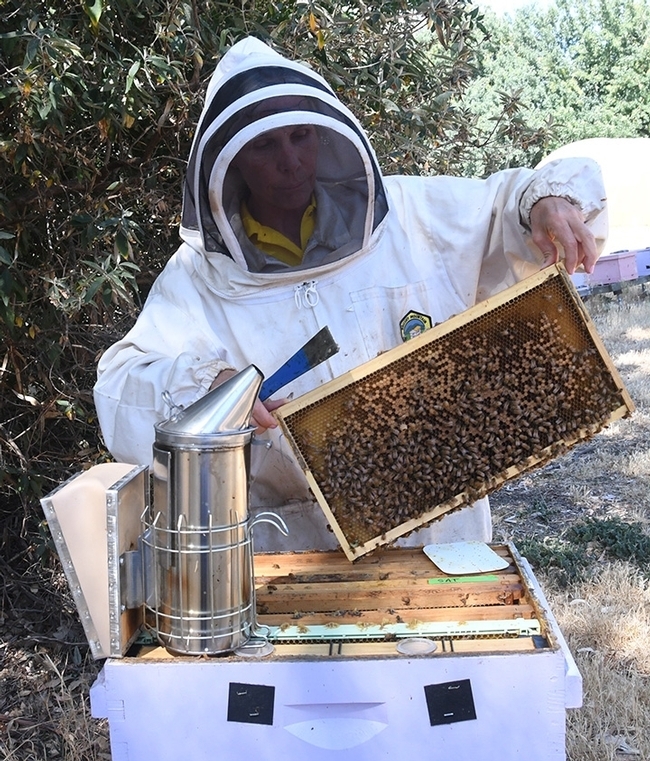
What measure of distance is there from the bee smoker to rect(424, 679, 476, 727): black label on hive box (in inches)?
15.4

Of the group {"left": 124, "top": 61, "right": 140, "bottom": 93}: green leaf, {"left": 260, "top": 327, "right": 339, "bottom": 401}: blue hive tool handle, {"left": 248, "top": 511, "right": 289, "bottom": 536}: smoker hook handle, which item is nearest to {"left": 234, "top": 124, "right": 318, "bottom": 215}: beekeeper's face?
{"left": 260, "top": 327, "right": 339, "bottom": 401}: blue hive tool handle

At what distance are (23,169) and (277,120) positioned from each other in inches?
57.3

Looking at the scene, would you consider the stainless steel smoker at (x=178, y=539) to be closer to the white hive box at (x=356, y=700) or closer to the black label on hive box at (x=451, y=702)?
the white hive box at (x=356, y=700)

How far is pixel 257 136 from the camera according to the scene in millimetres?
2285

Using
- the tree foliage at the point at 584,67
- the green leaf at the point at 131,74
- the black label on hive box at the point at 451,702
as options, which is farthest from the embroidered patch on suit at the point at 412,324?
the tree foliage at the point at 584,67

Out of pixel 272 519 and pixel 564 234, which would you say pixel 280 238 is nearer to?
pixel 564 234

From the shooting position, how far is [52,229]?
142 inches

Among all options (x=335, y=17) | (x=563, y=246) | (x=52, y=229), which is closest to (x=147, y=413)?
(x=563, y=246)

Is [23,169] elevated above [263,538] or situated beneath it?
elevated above

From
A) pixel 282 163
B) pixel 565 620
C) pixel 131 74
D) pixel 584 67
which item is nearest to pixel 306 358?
pixel 282 163

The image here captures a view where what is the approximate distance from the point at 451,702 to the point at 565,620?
2496mm

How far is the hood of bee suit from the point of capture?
226cm

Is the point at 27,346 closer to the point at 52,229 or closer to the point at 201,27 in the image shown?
the point at 52,229

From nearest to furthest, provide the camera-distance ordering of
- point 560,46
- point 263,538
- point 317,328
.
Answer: point 317,328 < point 263,538 < point 560,46
